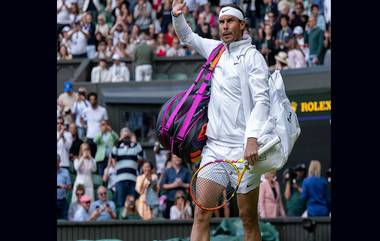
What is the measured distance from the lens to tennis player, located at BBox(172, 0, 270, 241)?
10242 mm

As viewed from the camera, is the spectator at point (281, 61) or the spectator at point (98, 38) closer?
the spectator at point (281, 61)

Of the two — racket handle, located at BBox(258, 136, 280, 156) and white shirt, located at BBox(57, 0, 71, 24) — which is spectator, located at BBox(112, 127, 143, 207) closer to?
white shirt, located at BBox(57, 0, 71, 24)

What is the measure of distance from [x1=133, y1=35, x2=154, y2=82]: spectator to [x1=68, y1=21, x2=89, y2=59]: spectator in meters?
1.47

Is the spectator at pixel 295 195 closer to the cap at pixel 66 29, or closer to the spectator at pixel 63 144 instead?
the spectator at pixel 63 144

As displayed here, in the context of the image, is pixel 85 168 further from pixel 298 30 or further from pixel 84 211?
pixel 298 30

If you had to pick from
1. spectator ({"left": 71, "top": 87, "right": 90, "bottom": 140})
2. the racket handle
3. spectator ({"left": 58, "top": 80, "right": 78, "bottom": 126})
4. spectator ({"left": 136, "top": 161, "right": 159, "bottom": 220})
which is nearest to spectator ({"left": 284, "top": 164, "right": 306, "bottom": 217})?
spectator ({"left": 136, "top": 161, "right": 159, "bottom": 220})

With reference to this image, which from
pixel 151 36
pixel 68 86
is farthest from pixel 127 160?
pixel 151 36

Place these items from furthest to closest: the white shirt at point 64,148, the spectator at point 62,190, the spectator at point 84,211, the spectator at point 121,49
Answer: the spectator at point 121,49
the white shirt at point 64,148
the spectator at point 62,190
the spectator at point 84,211

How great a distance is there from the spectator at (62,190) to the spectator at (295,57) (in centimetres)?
418

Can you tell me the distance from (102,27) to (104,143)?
5017 mm

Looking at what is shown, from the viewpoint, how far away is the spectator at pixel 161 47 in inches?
1008

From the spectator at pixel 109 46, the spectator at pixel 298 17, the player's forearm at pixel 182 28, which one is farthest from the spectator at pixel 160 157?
the player's forearm at pixel 182 28
